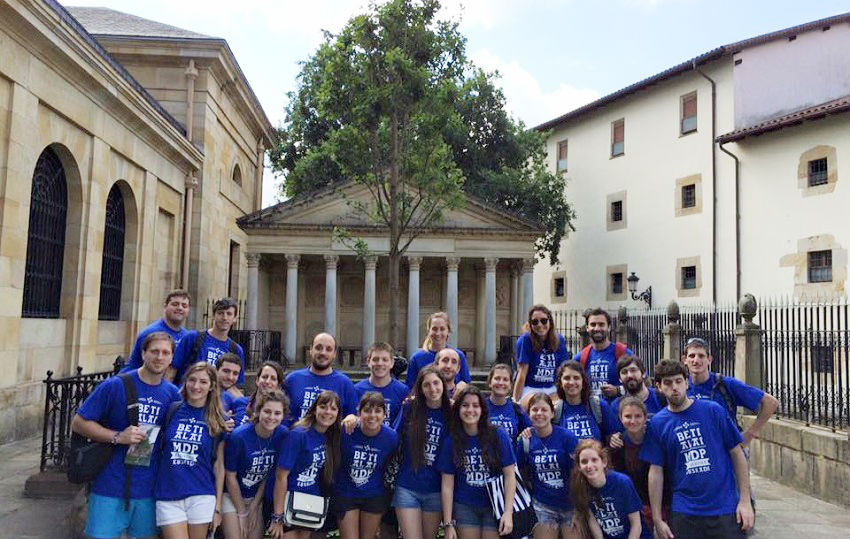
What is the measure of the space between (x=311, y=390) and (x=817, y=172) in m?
20.4

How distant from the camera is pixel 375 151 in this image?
1412 centimetres

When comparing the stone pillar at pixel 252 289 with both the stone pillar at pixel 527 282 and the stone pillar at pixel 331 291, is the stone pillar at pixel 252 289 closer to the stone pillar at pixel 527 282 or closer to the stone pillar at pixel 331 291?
the stone pillar at pixel 331 291

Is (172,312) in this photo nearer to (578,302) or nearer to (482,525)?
(482,525)

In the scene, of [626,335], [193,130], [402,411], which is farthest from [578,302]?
[402,411]

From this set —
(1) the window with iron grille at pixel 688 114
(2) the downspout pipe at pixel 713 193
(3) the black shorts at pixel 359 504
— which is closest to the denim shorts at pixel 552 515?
(3) the black shorts at pixel 359 504

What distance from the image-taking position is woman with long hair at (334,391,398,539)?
4887 millimetres

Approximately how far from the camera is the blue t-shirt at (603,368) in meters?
6.12

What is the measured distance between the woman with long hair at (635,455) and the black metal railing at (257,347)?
13306 mm

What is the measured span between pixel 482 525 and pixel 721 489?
1686 mm

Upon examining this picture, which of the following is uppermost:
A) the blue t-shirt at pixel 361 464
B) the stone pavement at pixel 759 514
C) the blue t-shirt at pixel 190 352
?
the blue t-shirt at pixel 190 352

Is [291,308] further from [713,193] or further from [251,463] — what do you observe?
[251,463]

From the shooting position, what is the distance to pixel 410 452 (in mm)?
4922

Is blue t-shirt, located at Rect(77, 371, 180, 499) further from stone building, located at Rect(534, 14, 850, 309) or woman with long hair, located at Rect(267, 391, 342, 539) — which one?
stone building, located at Rect(534, 14, 850, 309)

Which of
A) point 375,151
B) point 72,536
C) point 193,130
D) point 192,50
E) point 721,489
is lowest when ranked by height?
point 72,536
